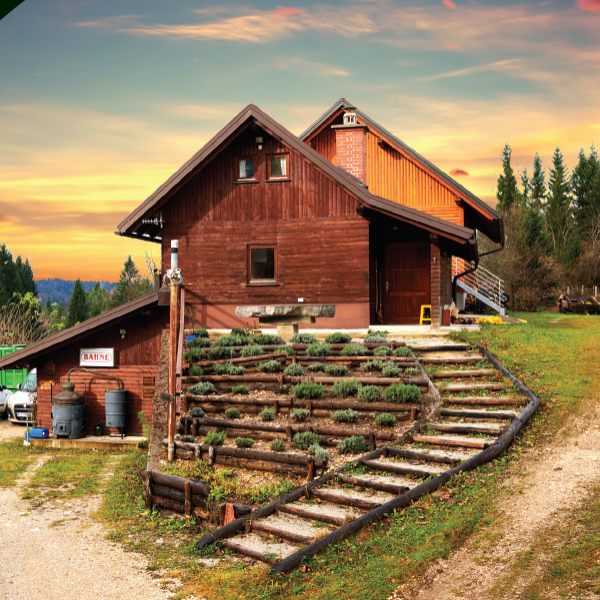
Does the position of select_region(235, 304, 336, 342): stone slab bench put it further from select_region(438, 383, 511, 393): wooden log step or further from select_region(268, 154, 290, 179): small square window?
select_region(268, 154, 290, 179): small square window

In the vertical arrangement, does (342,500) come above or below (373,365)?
below

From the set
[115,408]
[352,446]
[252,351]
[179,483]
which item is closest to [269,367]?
[252,351]

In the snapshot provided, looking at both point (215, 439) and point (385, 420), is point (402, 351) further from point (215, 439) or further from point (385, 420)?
point (215, 439)

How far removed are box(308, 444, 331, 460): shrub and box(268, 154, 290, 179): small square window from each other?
1258 centimetres

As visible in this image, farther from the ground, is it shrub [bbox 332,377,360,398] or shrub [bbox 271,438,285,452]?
shrub [bbox 332,377,360,398]

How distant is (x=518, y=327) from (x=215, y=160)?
41.8 ft

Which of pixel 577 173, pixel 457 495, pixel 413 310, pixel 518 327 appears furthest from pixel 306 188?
pixel 577 173

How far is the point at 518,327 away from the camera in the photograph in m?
22.9

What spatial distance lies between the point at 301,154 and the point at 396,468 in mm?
13733

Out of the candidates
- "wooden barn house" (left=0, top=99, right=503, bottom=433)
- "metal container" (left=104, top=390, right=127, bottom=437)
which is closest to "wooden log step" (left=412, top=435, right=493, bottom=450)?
"wooden barn house" (left=0, top=99, right=503, bottom=433)

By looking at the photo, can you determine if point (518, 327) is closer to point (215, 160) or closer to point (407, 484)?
point (215, 160)

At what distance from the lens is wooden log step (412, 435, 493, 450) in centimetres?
1044

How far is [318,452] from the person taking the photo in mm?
11031

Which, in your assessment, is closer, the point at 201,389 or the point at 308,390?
the point at 308,390
